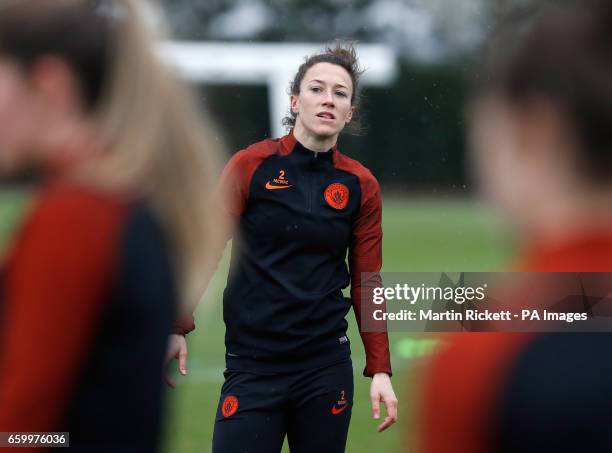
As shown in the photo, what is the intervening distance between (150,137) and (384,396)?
226 cm

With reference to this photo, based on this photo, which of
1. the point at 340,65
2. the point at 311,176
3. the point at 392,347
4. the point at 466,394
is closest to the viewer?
the point at 466,394

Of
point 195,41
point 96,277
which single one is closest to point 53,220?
point 96,277

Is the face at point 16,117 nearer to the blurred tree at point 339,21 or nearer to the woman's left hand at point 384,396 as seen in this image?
the woman's left hand at point 384,396

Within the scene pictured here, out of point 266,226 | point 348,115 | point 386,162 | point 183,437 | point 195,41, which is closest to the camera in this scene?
point 266,226

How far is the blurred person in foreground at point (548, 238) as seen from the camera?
103cm

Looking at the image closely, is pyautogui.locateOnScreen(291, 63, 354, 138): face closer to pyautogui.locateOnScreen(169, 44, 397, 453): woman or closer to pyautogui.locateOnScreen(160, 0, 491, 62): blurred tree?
pyautogui.locateOnScreen(169, 44, 397, 453): woman

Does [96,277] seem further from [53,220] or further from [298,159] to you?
[298,159]

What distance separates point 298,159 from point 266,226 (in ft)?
0.96


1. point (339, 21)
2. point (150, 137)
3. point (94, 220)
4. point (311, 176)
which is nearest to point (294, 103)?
point (311, 176)

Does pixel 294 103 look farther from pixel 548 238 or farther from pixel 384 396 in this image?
pixel 548 238

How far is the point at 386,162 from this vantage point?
27.4m

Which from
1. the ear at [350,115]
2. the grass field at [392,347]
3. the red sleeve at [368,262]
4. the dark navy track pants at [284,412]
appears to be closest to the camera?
the grass field at [392,347]

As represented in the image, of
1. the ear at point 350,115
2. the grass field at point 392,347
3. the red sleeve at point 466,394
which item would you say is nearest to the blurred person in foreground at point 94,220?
the grass field at point 392,347

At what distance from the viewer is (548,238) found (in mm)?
1079
